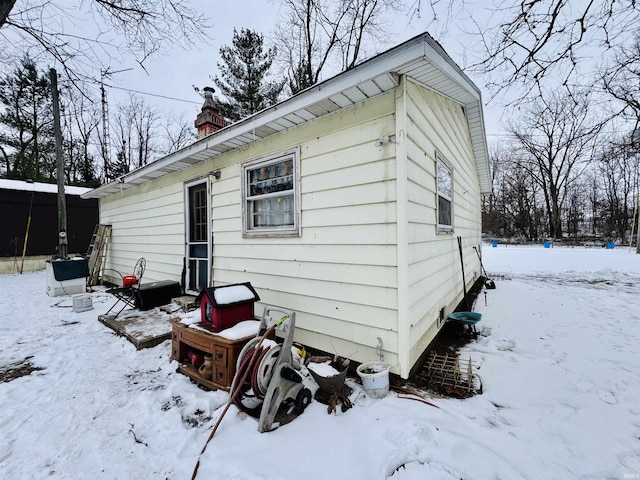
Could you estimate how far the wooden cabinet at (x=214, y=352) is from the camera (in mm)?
2582

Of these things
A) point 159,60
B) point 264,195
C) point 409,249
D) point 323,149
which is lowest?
point 409,249

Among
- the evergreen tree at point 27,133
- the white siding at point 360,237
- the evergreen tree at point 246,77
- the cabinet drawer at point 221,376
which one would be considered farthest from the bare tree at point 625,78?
the evergreen tree at point 27,133

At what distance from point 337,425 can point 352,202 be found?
196 cm

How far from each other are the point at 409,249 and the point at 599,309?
499 centimetres

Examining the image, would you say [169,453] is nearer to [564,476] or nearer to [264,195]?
[564,476]

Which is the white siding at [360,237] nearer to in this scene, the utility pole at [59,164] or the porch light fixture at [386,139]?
the porch light fixture at [386,139]

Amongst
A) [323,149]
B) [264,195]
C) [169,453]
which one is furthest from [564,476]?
[264,195]

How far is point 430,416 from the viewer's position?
84.2 inches

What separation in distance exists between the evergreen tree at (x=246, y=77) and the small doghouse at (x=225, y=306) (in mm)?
12201

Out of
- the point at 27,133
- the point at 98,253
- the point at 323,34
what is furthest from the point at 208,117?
the point at 27,133

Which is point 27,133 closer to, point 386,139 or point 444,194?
point 386,139

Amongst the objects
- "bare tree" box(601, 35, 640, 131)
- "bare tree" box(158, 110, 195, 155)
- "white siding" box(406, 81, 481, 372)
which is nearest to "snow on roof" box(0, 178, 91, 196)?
"bare tree" box(158, 110, 195, 155)

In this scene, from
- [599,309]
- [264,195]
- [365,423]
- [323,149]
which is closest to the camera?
[365,423]

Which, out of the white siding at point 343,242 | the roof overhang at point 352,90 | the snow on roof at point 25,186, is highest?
the snow on roof at point 25,186
